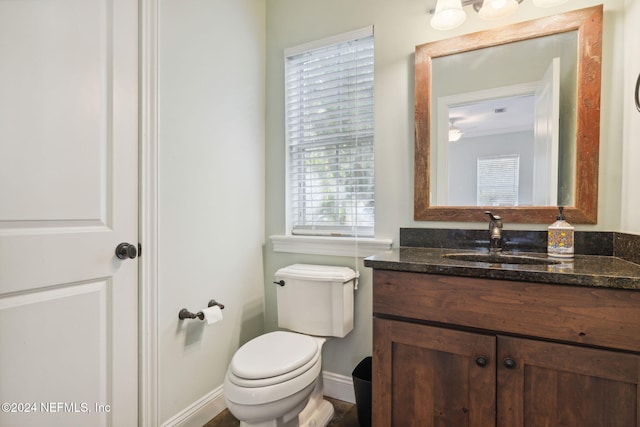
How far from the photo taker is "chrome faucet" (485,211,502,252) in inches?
56.4

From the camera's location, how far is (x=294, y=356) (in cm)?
135

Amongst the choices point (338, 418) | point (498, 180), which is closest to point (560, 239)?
point (498, 180)

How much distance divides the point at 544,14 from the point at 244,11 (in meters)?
1.58

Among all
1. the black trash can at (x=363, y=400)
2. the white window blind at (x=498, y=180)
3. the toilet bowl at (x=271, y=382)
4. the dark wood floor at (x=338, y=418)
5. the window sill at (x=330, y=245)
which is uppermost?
the white window blind at (x=498, y=180)

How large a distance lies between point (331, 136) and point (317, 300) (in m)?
0.97

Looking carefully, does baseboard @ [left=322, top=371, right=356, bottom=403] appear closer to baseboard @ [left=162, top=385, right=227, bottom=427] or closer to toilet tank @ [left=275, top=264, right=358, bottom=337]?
toilet tank @ [left=275, top=264, right=358, bottom=337]

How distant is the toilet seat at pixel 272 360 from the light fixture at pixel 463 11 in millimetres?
1628

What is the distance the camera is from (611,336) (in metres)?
0.93

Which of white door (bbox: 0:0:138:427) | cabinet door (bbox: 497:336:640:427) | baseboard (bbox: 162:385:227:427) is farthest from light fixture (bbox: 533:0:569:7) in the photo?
baseboard (bbox: 162:385:227:427)

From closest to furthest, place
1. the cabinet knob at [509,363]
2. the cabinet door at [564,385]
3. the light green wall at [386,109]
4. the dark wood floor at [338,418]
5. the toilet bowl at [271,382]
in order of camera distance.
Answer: the cabinet door at [564,385] < the cabinet knob at [509,363] < the toilet bowl at [271,382] < the light green wall at [386,109] < the dark wood floor at [338,418]

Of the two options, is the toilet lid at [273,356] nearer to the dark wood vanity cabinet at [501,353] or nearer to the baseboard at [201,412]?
the dark wood vanity cabinet at [501,353]

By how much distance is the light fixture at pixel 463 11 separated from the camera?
1.40 meters

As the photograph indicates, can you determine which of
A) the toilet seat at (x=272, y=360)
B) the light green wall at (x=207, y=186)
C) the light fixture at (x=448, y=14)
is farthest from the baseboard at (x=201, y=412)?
the light fixture at (x=448, y=14)

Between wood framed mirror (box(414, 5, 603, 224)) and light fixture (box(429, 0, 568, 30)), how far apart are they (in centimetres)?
7
